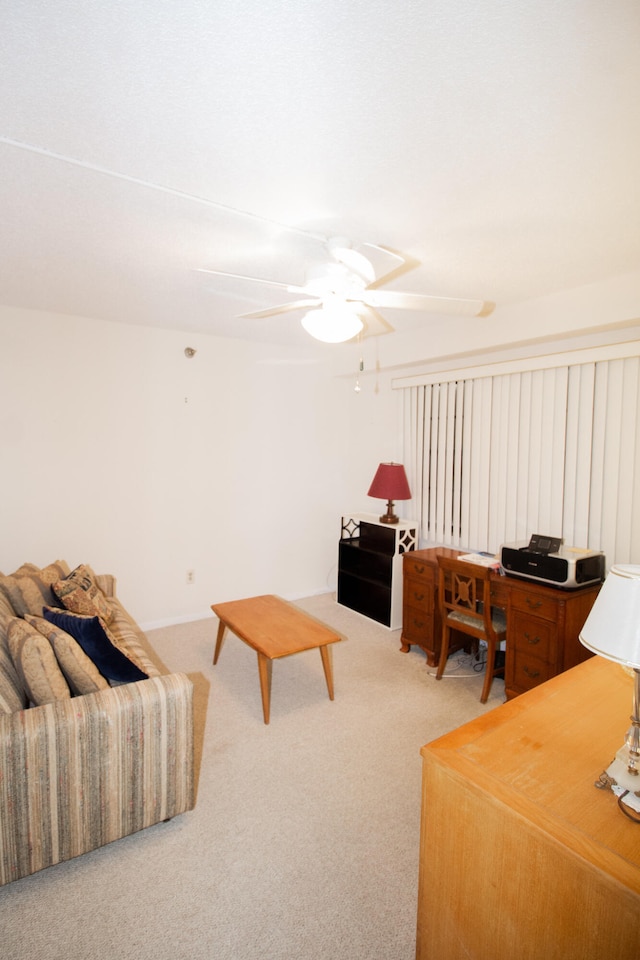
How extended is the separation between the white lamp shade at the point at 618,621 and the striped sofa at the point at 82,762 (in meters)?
1.49

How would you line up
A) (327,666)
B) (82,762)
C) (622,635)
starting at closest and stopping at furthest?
(622,635), (82,762), (327,666)

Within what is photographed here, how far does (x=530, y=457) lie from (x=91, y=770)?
2.99m

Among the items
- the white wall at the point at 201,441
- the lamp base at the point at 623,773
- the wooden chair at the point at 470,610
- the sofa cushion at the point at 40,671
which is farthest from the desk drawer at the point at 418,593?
the sofa cushion at the point at 40,671

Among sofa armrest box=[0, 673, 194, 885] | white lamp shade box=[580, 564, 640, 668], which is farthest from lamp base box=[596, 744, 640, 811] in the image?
sofa armrest box=[0, 673, 194, 885]

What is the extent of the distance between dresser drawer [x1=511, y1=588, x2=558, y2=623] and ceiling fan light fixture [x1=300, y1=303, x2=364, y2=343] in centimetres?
184

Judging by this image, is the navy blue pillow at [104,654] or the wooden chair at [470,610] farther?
the wooden chair at [470,610]

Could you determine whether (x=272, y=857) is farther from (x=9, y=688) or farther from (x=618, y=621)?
(x=618, y=621)

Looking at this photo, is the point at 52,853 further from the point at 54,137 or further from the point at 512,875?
the point at 54,137

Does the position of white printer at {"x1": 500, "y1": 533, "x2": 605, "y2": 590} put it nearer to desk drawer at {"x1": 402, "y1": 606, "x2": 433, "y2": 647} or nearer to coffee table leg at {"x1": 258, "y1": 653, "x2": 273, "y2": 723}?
desk drawer at {"x1": 402, "y1": 606, "x2": 433, "y2": 647}

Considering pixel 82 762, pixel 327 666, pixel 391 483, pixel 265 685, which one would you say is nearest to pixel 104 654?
pixel 82 762

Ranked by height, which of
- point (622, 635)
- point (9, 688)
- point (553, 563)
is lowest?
point (9, 688)

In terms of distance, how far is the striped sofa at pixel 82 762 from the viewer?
158cm

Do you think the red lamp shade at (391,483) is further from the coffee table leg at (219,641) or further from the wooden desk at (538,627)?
the coffee table leg at (219,641)

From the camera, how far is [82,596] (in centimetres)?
267
